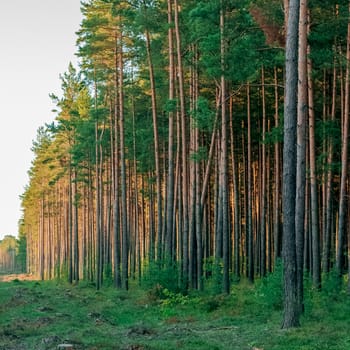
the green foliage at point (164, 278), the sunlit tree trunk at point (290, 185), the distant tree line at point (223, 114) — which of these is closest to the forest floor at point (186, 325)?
the green foliage at point (164, 278)

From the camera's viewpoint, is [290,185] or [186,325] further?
[186,325]

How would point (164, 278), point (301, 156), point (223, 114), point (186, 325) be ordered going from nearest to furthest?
point (301, 156) → point (186, 325) → point (223, 114) → point (164, 278)

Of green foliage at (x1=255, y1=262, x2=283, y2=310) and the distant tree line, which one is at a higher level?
the distant tree line

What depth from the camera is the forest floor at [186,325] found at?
1137 cm

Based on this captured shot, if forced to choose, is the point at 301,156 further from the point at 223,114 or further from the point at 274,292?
the point at 223,114

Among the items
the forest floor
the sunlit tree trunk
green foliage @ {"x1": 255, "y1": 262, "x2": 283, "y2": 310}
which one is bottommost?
the forest floor

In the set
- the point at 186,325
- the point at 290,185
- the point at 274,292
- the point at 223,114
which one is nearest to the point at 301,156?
the point at 290,185

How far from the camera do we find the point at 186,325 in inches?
606

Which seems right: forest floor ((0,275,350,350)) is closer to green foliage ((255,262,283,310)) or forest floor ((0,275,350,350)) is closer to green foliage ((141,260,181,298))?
green foliage ((255,262,283,310))

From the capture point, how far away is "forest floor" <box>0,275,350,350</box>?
37.3ft

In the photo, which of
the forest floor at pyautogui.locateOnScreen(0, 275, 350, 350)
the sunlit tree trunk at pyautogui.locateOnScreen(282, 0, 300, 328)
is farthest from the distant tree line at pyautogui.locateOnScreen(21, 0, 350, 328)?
the forest floor at pyautogui.locateOnScreen(0, 275, 350, 350)

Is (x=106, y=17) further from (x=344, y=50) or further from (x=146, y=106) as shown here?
(x=344, y=50)

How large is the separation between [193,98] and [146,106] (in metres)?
10.3

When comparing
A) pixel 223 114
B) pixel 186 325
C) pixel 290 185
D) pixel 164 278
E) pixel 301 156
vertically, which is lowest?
pixel 186 325
